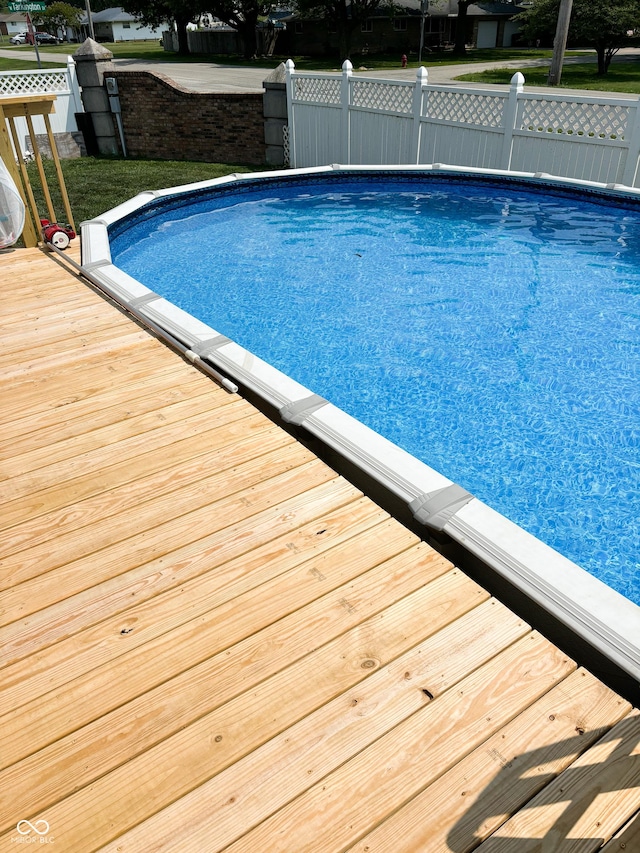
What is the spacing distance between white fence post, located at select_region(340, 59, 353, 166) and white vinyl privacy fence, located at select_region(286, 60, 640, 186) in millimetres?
18

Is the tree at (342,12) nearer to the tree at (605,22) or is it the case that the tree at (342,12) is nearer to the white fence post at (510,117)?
the tree at (605,22)

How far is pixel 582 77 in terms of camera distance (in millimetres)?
29141

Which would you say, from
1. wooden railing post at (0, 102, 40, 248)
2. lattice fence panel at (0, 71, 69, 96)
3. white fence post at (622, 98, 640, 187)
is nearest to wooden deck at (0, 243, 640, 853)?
wooden railing post at (0, 102, 40, 248)

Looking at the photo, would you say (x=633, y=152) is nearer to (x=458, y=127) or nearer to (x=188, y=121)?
(x=458, y=127)

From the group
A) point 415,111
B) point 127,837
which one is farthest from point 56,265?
point 415,111

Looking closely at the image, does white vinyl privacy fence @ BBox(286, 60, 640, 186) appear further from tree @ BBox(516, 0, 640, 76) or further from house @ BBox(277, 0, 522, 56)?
house @ BBox(277, 0, 522, 56)

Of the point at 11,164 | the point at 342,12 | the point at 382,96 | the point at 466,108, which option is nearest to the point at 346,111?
the point at 382,96

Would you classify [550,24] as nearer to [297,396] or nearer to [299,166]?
[299,166]

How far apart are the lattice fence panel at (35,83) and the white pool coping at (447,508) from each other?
1268 centimetres

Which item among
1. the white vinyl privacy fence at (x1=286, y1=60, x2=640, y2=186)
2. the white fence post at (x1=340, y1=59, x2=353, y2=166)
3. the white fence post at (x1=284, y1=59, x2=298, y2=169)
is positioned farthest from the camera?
the white fence post at (x1=284, y1=59, x2=298, y2=169)

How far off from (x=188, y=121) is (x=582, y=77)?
23.1 m

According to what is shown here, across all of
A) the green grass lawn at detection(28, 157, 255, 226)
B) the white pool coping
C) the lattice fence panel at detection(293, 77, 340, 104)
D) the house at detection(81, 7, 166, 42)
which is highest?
the house at detection(81, 7, 166, 42)

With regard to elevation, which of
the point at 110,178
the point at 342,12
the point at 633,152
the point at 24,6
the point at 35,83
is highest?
the point at 342,12

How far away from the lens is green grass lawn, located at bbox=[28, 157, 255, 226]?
1077cm
